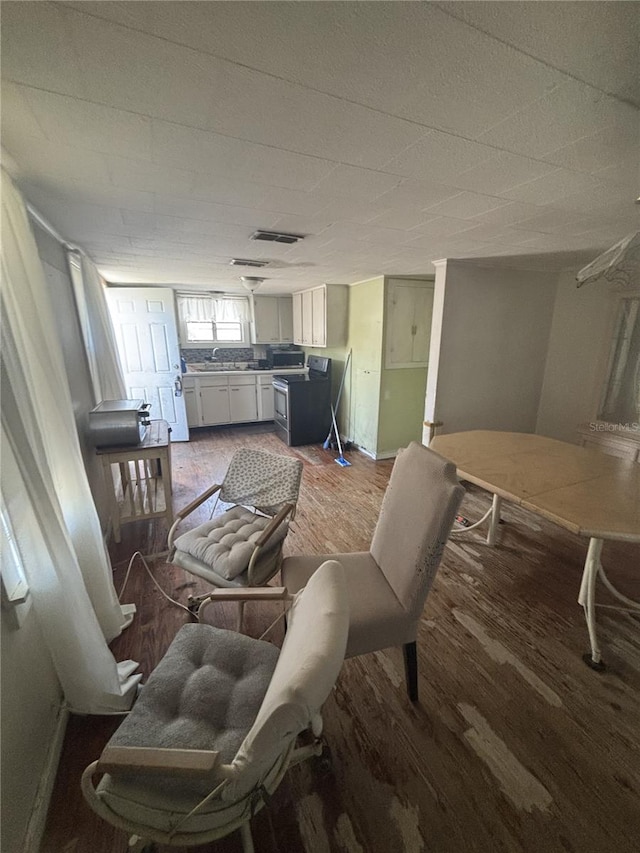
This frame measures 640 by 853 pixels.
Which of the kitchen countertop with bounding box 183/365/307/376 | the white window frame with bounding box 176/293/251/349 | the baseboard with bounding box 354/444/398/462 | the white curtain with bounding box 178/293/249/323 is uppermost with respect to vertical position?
the white curtain with bounding box 178/293/249/323

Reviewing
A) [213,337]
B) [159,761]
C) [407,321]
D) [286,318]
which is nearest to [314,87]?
[159,761]

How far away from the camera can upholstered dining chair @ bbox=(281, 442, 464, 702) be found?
1.24m

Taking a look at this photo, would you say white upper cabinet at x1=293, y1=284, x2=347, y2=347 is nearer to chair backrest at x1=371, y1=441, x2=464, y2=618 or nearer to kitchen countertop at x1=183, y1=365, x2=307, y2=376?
kitchen countertop at x1=183, y1=365, x2=307, y2=376

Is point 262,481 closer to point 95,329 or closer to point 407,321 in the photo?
point 95,329

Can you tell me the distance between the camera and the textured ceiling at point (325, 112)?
710 mm

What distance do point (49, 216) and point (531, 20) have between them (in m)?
2.37

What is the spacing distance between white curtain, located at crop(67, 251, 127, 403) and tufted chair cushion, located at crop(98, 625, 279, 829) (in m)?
2.40

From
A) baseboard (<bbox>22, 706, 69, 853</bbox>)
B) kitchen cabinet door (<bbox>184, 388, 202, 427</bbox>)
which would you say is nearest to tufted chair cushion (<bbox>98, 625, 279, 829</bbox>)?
baseboard (<bbox>22, 706, 69, 853</bbox>)

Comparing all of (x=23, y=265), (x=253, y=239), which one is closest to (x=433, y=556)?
(x=23, y=265)

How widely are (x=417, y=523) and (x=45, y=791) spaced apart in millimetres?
1555

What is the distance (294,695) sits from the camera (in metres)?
0.67

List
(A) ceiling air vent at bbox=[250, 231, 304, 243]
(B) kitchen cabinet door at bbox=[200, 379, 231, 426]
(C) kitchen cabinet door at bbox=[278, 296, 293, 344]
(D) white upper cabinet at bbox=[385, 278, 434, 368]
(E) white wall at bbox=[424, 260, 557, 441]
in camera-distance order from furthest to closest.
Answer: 1. (C) kitchen cabinet door at bbox=[278, 296, 293, 344]
2. (B) kitchen cabinet door at bbox=[200, 379, 231, 426]
3. (D) white upper cabinet at bbox=[385, 278, 434, 368]
4. (E) white wall at bbox=[424, 260, 557, 441]
5. (A) ceiling air vent at bbox=[250, 231, 304, 243]

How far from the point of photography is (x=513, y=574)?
2.17 metres

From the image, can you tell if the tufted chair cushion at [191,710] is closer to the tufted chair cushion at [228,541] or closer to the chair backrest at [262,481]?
the tufted chair cushion at [228,541]
